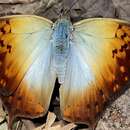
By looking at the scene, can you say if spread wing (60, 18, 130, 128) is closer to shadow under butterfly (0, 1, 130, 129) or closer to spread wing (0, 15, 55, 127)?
shadow under butterfly (0, 1, 130, 129)

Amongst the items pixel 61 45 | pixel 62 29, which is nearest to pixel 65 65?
pixel 61 45

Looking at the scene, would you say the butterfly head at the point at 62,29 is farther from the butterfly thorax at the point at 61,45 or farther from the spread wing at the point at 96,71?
the spread wing at the point at 96,71

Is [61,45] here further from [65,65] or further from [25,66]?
[25,66]

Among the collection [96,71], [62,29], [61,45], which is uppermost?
[62,29]

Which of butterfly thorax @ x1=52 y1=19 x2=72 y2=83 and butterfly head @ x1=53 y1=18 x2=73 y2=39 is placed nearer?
butterfly thorax @ x1=52 y1=19 x2=72 y2=83

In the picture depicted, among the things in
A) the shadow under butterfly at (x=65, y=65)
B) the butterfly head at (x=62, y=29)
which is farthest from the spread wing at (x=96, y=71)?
the butterfly head at (x=62, y=29)

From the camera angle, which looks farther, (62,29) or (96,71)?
(62,29)

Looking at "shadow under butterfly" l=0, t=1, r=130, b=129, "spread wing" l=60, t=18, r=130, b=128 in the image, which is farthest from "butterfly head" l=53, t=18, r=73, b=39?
"spread wing" l=60, t=18, r=130, b=128

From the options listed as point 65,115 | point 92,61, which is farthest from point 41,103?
point 92,61
